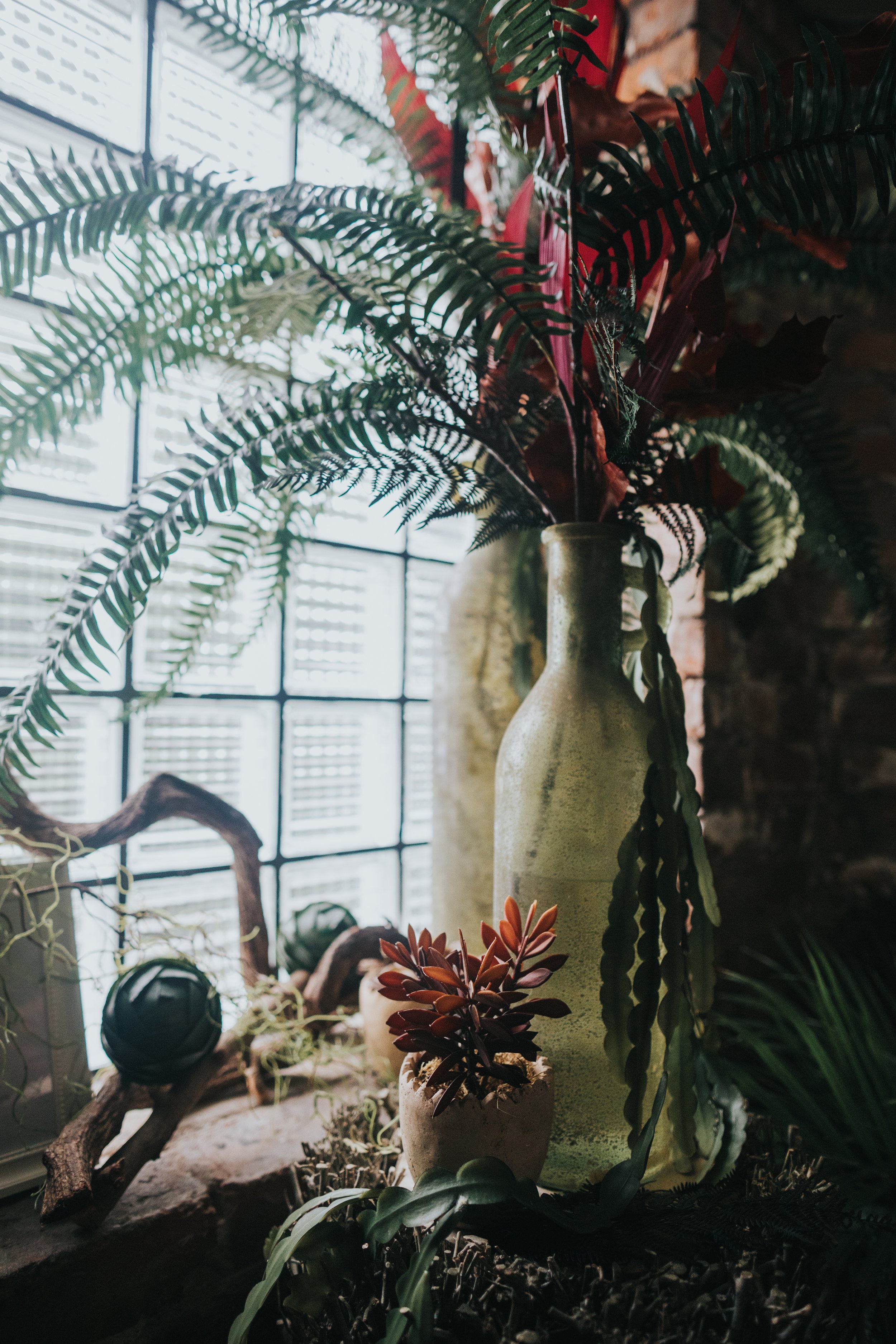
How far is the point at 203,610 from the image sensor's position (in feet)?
2.94

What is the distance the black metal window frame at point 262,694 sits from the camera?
95 cm

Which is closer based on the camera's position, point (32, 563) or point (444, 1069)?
point (444, 1069)

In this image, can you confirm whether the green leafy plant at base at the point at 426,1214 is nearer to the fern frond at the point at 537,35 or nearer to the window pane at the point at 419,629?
the fern frond at the point at 537,35

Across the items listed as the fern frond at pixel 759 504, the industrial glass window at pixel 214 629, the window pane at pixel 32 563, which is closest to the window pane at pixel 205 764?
the industrial glass window at pixel 214 629

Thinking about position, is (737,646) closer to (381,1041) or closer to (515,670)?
(515,670)

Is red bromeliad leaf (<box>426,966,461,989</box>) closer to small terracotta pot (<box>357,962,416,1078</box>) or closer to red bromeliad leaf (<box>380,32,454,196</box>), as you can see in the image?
small terracotta pot (<box>357,962,416,1078</box>)

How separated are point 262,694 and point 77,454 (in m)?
0.41

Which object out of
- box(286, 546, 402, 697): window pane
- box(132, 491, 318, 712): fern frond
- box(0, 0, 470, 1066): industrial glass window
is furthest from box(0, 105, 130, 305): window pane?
box(286, 546, 402, 697): window pane

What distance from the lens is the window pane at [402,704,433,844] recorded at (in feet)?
4.56

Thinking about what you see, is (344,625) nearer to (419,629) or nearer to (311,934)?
(419,629)

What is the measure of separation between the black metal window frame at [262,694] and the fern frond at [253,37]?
0.09m

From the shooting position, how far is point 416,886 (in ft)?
4.61

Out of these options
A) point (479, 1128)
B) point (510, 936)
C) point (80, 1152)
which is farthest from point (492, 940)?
point (80, 1152)

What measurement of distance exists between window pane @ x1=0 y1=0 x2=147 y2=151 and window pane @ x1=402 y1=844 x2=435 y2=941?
114 centimetres
